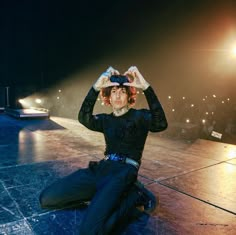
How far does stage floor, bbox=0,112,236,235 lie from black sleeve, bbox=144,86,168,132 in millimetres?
933

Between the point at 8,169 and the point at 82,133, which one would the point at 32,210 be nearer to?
the point at 8,169

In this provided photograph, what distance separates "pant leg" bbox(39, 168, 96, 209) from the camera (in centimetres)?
241

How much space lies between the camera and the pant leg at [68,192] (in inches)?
94.7

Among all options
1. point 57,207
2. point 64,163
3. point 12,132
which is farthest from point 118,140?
point 12,132

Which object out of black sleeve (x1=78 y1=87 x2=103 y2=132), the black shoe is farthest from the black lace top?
the black shoe

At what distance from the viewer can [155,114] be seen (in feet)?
8.61

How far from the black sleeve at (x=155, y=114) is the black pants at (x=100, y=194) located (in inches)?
21.7

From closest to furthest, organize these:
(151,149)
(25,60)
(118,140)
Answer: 1. (118,140)
2. (151,149)
3. (25,60)

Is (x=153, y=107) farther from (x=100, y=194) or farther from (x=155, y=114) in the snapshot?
(x=100, y=194)

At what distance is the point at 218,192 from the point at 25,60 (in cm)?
1654

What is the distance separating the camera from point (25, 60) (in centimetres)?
1670

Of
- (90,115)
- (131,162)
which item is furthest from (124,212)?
(90,115)

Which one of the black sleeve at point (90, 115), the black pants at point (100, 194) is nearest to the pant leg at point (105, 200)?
the black pants at point (100, 194)

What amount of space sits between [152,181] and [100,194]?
5.10 ft
